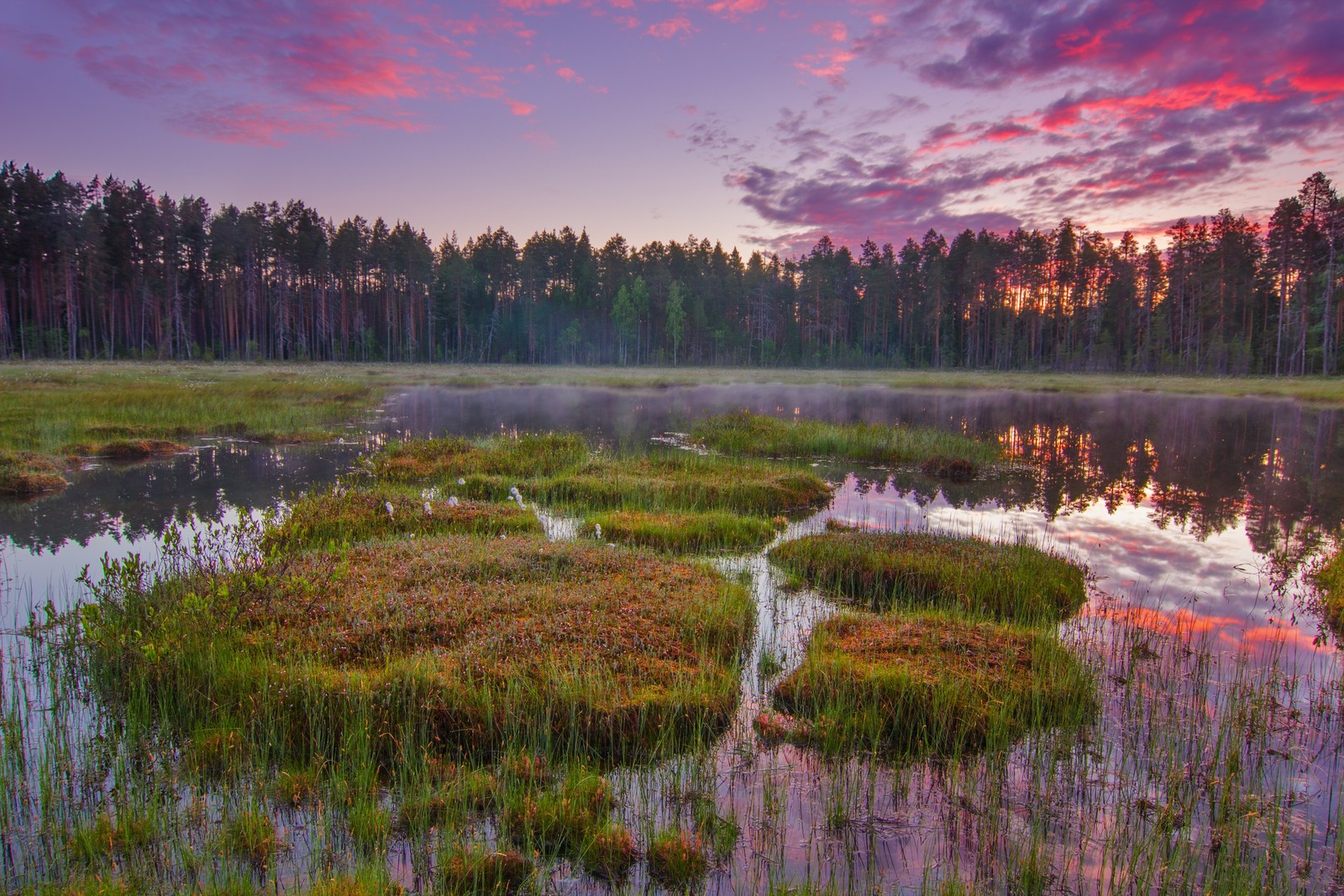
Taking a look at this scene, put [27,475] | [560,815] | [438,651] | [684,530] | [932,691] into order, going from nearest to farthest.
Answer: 1. [560,815]
2. [932,691]
3. [438,651]
4. [684,530]
5. [27,475]

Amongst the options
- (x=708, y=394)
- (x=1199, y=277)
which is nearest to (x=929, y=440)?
(x=708, y=394)

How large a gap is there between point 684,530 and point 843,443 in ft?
48.1

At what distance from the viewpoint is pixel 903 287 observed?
10356 centimetres

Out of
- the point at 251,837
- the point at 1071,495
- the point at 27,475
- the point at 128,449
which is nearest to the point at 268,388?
the point at 128,449

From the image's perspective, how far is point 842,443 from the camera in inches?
1069

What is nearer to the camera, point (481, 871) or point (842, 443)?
point (481, 871)

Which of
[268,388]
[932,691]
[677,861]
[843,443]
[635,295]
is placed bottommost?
[677,861]

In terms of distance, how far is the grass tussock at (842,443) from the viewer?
85.4 feet

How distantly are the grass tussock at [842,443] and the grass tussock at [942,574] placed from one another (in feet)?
41.1

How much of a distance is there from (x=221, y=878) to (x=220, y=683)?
2.85m

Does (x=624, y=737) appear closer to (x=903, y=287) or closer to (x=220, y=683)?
(x=220, y=683)

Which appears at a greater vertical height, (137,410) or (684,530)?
(137,410)

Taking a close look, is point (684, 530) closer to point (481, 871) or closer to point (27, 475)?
point (481, 871)

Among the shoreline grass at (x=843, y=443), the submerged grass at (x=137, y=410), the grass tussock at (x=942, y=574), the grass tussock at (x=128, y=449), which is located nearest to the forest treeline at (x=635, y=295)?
the submerged grass at (x=137, y=410)
